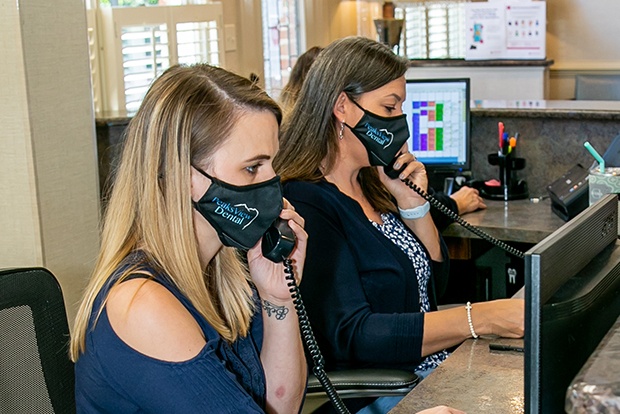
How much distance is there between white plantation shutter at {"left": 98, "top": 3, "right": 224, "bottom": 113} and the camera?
3.97m

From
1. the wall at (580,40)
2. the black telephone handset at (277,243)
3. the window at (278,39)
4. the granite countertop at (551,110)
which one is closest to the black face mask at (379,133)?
the black telephone handset at (277,243)

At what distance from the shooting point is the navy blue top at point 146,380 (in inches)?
50.6

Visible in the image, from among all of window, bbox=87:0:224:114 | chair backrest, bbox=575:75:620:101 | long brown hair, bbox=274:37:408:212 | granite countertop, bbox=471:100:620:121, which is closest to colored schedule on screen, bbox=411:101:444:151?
granite countertop, bbox=471:100:620:121

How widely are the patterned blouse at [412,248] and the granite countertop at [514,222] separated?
60cm

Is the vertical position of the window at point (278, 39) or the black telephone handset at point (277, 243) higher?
the window at point (278, 39)

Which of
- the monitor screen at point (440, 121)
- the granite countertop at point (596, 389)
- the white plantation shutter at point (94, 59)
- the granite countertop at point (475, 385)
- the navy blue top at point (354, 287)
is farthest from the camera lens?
the white plantation shutter at point (94, 59)

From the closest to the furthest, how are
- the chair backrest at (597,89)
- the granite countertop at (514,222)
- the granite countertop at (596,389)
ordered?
1. the granite countertop at (596,389)
2. the granite countertop at (514,222)
3. the chair backrest at (597,89)

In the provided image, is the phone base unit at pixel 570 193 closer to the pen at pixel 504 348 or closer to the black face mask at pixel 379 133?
the black face mask at pixel 379 133

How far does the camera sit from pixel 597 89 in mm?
6480

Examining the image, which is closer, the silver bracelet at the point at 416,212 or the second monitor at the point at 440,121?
the silver bracelet at the point at 416,212

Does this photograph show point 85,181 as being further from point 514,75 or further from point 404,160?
point 514,75

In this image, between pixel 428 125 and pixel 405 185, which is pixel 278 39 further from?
pixel 405 185

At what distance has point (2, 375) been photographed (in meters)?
1.45

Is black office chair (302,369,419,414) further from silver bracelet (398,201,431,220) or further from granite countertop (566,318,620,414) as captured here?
granite countertop (566,318,620,414)
